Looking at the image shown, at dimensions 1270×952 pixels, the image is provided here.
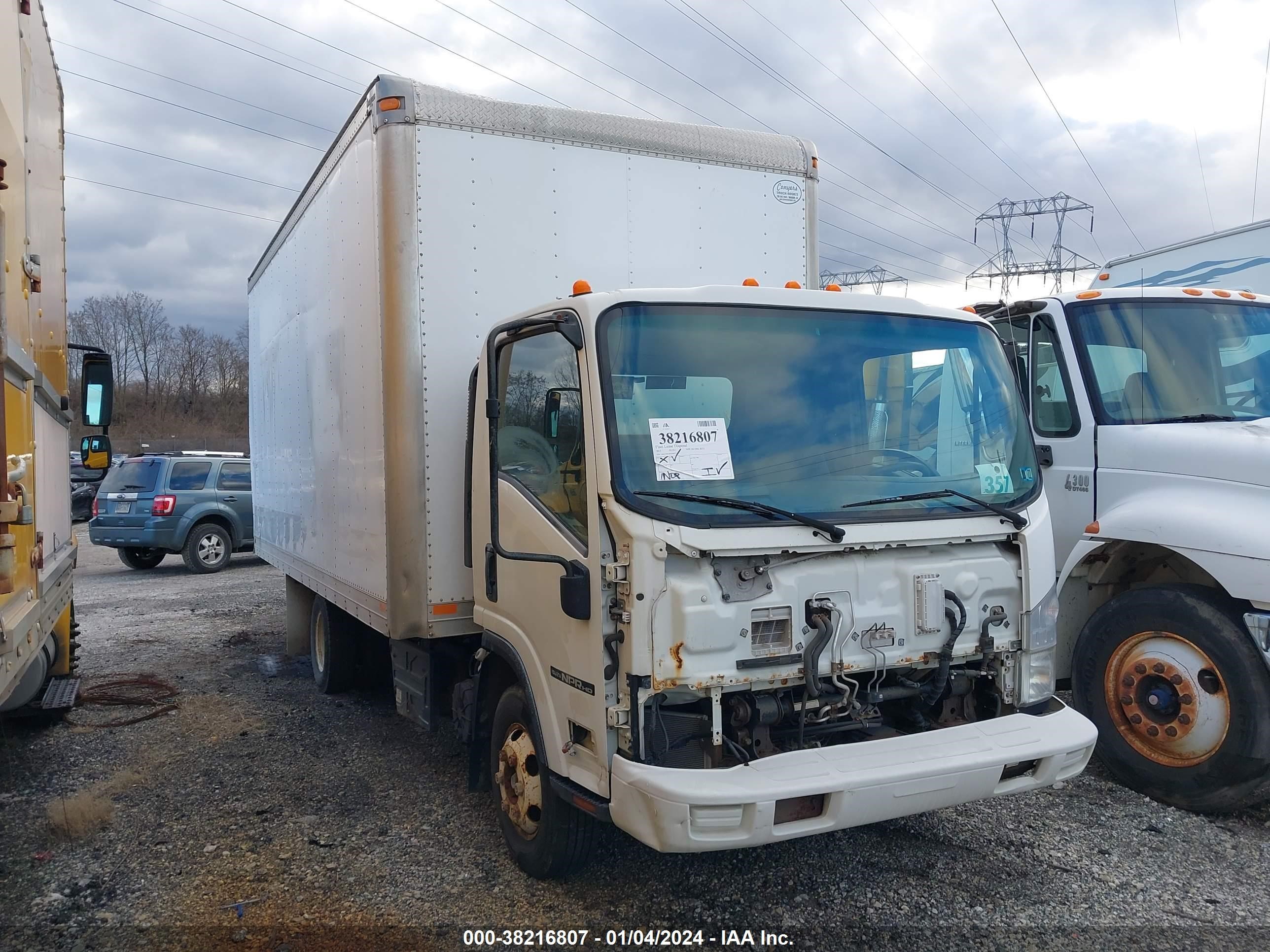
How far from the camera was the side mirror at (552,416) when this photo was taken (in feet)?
12.4

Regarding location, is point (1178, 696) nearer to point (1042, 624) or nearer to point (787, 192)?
point (1042, 624)

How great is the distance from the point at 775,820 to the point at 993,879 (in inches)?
60.2

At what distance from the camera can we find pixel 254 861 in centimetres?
441

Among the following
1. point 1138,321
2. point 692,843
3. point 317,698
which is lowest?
point 317,698

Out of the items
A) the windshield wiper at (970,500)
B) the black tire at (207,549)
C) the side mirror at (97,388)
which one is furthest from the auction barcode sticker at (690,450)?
the black tire at (207,549)

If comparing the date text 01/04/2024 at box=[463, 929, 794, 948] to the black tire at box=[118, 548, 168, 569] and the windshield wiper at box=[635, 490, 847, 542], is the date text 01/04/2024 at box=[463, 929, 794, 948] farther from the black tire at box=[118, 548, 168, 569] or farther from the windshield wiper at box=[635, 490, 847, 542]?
the black tire at box=[118, 548, 168, 569]

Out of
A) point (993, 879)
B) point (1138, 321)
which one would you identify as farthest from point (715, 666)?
point (1138, 321)

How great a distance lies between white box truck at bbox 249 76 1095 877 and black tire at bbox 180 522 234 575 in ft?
38.7

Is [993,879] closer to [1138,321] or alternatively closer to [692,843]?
[692,843]

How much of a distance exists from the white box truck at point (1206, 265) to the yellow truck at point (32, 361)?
6681 mm

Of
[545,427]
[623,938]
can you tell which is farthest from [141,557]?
[623,938]

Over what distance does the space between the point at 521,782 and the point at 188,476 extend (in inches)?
546

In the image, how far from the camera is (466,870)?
4.25 m

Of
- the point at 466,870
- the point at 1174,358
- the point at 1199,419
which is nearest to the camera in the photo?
the point at 466,870
